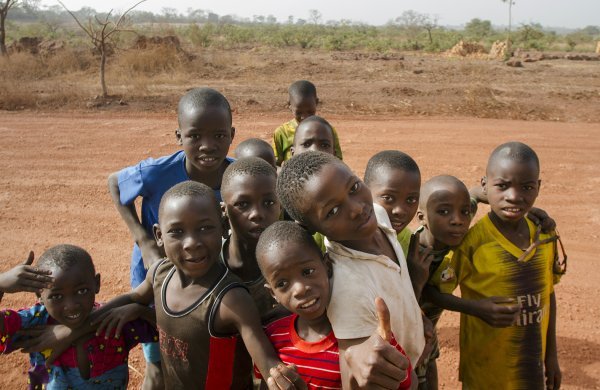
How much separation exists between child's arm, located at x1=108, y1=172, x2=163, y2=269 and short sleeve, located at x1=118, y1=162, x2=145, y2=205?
0.12ft

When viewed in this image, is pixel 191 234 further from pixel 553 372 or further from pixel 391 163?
pixel 553 372

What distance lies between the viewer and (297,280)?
1.75 m

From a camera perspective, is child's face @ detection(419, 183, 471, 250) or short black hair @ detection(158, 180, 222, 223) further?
child's face @ detection(419, 183, 471, 250)

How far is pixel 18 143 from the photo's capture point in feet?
30.2

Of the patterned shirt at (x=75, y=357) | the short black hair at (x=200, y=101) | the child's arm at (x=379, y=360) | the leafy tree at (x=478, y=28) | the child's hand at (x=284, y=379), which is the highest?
the leafy tree at (x=478, y=28)

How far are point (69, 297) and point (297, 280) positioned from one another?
3.71 feet

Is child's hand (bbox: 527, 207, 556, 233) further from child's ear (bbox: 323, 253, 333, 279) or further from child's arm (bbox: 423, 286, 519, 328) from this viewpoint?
child's ear (bbox: 323, 253, 333, 279)

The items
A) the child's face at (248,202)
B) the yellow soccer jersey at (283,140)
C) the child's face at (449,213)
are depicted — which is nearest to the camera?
the child's face at (248,202)

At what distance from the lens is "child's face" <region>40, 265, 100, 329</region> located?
228 centimetres

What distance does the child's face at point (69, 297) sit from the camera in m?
2.28

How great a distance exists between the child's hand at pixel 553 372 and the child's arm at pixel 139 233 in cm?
203

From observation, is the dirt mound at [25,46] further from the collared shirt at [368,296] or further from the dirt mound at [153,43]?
the collared shirt at [368,296]

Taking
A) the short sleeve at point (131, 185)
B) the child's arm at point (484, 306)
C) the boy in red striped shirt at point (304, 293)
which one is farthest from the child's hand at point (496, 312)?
the short sleeve at point (131, 185)

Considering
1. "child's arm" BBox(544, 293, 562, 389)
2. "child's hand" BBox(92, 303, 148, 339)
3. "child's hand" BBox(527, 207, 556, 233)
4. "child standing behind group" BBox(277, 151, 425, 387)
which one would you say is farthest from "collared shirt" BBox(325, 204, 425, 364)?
"child's arm" BBox(544, 293, 562, 389)
